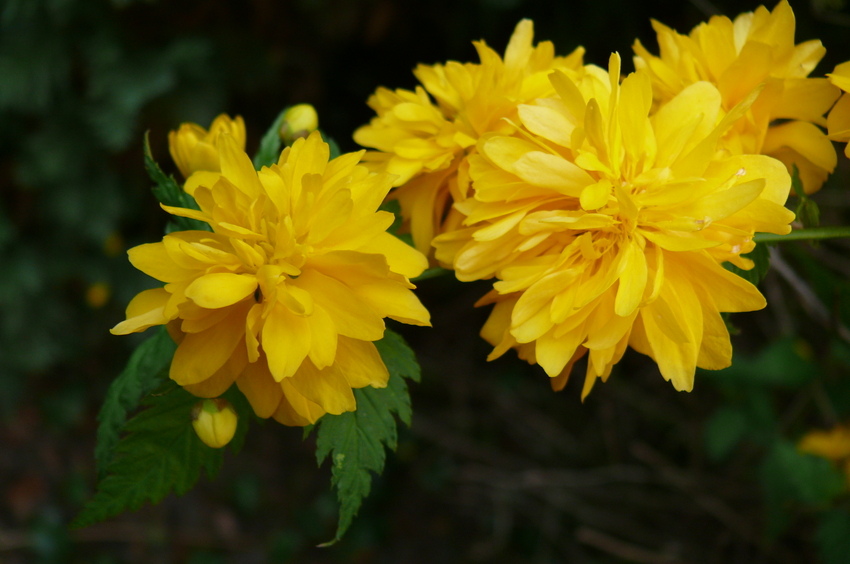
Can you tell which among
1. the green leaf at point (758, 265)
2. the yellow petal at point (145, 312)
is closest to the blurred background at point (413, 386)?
the green leaf at point (758, 265)

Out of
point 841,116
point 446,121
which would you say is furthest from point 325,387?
point 841,116

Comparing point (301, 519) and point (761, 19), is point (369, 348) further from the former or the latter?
point (301, 519)

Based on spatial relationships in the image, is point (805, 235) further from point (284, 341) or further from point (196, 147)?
point (196, 147)

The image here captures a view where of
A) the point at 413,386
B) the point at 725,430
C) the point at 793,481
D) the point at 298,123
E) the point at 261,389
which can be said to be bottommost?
the point at 413,386

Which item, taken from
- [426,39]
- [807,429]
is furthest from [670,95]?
[426,39]

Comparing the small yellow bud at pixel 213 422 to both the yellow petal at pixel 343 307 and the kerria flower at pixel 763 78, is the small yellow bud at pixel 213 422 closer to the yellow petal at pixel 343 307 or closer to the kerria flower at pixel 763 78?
the yellow petal at pixel 343 307
